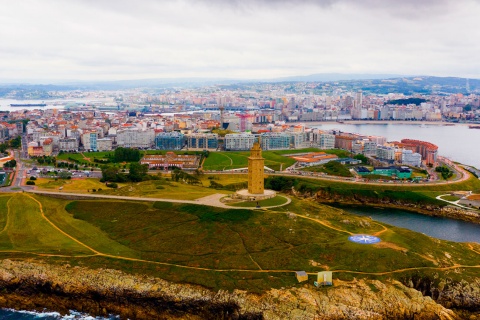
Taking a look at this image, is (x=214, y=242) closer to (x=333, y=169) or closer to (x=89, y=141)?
(x=333, y=169)

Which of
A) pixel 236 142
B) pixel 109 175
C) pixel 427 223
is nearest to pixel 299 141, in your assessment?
pixel 236 142

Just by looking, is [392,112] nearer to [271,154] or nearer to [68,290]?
[271,154]

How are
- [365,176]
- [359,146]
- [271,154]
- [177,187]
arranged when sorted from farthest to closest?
[359,146] → [271,154] → [365,176] → [177,187]

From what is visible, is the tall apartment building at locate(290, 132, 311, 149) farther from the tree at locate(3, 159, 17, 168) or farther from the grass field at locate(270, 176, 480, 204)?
the tree at locate(3, 159, 17, 168)

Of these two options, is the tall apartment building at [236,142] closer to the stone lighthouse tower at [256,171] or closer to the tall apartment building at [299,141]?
the tall apartment building at [299,141]

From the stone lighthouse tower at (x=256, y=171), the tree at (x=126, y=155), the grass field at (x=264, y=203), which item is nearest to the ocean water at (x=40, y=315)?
the grass field at (x=264, y=203)

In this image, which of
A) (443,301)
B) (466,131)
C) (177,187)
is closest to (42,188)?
(177,187)

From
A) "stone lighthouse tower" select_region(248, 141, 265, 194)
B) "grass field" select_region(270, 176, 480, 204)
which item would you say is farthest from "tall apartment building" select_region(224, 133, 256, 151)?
"stone lighthouse tower" select_region(248, 141, 265, 194)

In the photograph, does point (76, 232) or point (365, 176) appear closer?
point (76, 232)
